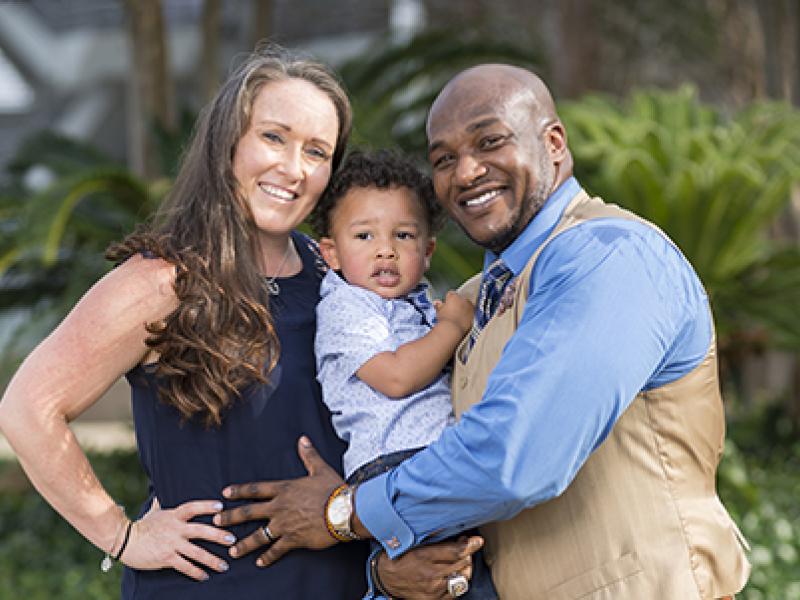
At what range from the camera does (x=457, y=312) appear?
2.46 meters

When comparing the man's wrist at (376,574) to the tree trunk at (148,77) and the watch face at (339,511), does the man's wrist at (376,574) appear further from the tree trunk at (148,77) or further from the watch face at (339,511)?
the tree trunk at (148,77)

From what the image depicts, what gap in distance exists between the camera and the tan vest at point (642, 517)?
1993 mm

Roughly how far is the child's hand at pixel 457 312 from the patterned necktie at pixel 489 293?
65 millimetres

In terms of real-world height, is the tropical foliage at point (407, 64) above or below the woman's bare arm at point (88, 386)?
below

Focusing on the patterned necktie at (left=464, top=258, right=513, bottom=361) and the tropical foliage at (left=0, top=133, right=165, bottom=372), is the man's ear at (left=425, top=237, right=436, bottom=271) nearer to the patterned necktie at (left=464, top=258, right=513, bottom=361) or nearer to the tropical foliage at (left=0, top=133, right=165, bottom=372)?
the patterned necktie at (left=464, top=258, right=513, bottom=361)

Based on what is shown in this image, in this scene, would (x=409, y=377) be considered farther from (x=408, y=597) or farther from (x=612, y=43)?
(x=612, y=43)

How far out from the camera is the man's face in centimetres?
221

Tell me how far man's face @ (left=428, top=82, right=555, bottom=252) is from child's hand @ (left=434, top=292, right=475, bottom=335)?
0.23 metres

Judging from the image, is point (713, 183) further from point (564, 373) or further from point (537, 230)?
point (564, 373)

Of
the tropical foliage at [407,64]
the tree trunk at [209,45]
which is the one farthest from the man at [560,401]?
the tree trunk at [209,45]

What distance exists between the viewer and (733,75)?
11508 millimetres

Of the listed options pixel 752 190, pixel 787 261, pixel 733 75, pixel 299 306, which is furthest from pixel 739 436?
pixel 299 306

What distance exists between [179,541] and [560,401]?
104 centimetres

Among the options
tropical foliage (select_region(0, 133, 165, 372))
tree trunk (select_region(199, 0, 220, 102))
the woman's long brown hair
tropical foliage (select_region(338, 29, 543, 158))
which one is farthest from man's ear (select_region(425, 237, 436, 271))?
tree trunk (select_region(199, 0, 220, 102))
